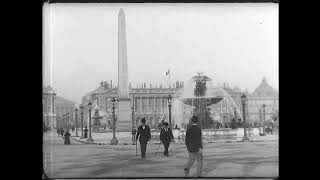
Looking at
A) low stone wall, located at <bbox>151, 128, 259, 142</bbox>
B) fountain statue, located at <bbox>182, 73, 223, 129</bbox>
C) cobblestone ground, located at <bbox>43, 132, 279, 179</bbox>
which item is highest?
fountain statue, located at <bbox>182, 73, 223, 129</bbox>

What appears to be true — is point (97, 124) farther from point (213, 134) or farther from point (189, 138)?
point (213, 134)

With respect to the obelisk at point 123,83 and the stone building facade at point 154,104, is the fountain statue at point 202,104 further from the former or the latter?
the obelisk at point 123,83

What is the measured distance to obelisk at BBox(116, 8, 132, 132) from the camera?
5660mm

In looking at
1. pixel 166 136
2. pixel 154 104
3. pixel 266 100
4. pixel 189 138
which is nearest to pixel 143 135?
pixel 166 136

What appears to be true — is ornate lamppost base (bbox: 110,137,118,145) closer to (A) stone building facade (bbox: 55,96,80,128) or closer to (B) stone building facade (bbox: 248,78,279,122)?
(A) stone building facade (bbox: 55,96,80,128)

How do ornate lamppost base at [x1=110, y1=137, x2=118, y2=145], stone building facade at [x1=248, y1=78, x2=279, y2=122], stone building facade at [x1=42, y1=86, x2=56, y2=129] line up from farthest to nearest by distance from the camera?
ornate lamppost base at [x1=110, y1=137, x2=118, y2=145] < stone building facade at [x1=248, y1=78, x2=279, y2=122] < stone building facade at [x1=42, y1=86, x2=56, y2=129]

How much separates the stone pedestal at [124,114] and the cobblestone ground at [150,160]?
23cm

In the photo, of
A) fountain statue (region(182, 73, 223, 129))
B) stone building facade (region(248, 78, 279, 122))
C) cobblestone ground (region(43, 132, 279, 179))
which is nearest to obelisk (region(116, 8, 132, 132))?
cobblestone ground (region(43, 132, 279, 179))

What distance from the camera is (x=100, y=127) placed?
5.78 metres

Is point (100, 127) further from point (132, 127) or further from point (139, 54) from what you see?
point (139, 54)

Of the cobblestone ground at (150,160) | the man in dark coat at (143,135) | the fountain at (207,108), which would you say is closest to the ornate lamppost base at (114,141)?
the cobblestone ground at (150,160)

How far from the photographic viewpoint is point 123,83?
569 cm
